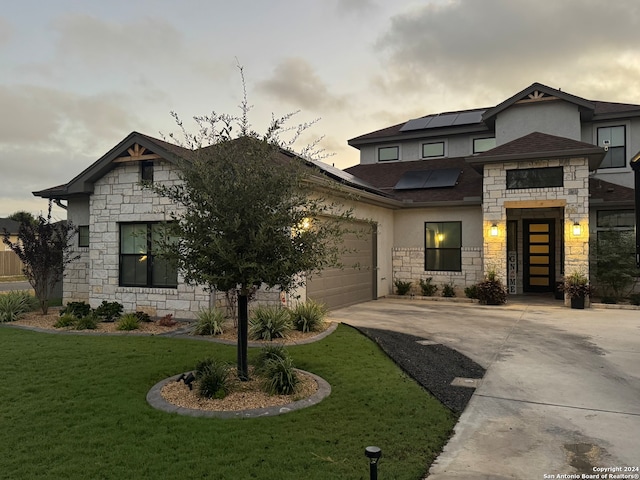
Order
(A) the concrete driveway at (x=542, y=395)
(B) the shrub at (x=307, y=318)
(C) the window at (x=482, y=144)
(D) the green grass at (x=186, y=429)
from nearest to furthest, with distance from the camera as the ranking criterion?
(D) the green grass at (x=186, y=429) → (A) the concrete driveway at (x=542, y=395) → (B) the shrub at (x=307, y=318) → (C) the window at (x=482, y=144)

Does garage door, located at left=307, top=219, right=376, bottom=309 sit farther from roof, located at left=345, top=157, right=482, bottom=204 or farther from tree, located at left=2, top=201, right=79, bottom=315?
tree, located at left=2, top=201, right=79, bottom=315

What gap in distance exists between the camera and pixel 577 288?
13.0 meters

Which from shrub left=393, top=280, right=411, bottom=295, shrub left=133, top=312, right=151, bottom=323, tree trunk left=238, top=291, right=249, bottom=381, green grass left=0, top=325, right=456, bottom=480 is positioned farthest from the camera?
shrub left=393, top=280, right=411, bottom=295

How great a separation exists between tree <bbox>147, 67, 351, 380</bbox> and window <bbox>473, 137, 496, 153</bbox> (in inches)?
618

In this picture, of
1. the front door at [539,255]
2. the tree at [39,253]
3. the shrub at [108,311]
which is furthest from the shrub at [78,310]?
the front door at [539,255]

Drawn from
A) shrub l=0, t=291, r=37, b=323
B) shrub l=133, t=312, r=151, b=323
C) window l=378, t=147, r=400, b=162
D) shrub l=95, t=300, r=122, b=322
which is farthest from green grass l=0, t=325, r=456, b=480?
window l=378, t=147, r=400, b=162

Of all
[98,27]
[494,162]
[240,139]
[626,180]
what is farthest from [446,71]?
[240,139]

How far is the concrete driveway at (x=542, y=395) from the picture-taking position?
3699 mm

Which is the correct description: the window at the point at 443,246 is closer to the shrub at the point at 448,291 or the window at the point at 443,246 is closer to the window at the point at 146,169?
the shrub at the point at 448,291

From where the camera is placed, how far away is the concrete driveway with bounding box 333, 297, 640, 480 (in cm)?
370

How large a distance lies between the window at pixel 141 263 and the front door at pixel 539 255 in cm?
1415

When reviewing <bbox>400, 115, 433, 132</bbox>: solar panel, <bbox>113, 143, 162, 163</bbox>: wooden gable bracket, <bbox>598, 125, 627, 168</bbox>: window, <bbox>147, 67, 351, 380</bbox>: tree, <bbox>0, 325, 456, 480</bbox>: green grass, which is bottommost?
<bbox>0, 325, 456, 480</bbox>: green grass

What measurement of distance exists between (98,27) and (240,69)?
909 centimetres

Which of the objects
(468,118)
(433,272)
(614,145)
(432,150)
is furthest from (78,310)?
(614,145)
